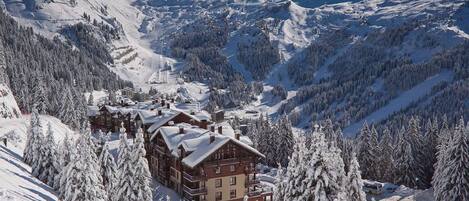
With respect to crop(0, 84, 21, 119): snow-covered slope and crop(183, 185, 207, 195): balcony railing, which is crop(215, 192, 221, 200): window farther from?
crop(0, 84, 21, 119): snow-covered slope

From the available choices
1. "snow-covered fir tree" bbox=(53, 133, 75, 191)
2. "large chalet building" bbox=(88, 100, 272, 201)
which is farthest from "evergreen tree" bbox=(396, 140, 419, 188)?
"snow-covered fir tree" bbox=(53, 133, 75, 191)

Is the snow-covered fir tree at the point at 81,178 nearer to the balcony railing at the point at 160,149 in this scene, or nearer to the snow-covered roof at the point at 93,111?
the balcony railing at the point at 160,149

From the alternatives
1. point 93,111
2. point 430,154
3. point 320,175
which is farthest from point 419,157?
point 93,111

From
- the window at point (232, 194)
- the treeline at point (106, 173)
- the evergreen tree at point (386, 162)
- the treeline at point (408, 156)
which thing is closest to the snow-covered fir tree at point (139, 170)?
the treeline at point (106, 173)

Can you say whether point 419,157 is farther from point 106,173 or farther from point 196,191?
point 106,173

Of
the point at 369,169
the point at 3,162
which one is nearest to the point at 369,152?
the point at 369,169

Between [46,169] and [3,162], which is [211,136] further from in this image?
[3,162]
